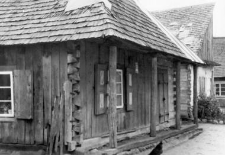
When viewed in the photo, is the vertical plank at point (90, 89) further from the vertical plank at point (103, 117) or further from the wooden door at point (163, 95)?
the wooden door at point (163, 95)

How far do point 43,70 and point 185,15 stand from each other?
17.7 meters

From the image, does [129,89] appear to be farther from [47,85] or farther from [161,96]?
[161,96]

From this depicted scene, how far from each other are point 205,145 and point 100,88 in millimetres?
5246

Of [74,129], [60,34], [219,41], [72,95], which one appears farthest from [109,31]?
[219,41]

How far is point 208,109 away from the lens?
1955 cm

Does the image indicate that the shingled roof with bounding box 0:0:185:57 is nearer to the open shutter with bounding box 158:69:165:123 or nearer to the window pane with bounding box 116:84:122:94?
the window pane with bounding box 116:84:122:94

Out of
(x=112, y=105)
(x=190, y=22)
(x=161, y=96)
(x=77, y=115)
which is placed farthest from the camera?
(x=190, y=22)

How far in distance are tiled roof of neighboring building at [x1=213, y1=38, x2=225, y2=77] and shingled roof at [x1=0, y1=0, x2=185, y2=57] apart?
18580 mm

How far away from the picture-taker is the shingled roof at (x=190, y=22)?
21.6m

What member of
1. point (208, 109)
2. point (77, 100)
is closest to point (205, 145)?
point (77, 100)

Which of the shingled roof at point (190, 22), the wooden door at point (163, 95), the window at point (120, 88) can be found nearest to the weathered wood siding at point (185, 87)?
the shingled roof at point (190, 22)

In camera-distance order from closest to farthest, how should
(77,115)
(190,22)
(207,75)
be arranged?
(77,115) → (190,22) → (207,75)

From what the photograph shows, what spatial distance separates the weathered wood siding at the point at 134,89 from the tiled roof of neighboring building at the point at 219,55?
14.4 meters

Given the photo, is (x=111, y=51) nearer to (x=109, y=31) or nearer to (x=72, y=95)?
(x=109, y=31)
